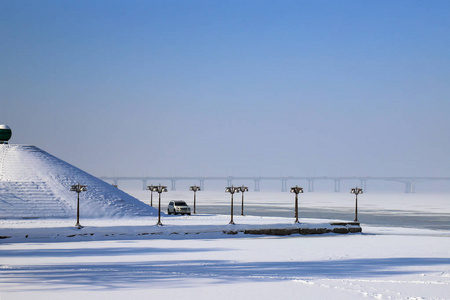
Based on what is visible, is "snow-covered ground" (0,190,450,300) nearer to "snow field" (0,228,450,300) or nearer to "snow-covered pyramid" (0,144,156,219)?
"snow field" (0,228,450,300)

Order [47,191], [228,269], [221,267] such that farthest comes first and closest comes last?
[47,191]
[221,267]
[228,269]

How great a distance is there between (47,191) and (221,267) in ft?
124

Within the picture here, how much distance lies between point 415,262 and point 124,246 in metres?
19.2

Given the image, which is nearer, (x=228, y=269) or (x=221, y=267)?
(x=228, y=269)

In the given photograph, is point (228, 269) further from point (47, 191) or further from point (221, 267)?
point (47, 191)

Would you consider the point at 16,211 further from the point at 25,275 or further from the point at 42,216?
the point at 25,275

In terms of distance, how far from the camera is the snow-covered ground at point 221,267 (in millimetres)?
23469

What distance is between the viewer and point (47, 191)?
6438 cm

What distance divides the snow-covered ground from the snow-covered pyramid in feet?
40.6

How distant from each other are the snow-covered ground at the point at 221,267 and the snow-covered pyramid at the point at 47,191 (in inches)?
487

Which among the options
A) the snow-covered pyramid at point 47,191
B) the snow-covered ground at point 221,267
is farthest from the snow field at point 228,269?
the snow-covered pyramid at point 47,191

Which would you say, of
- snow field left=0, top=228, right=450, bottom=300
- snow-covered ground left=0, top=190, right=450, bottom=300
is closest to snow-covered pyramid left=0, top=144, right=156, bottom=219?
snow-covered ground left=0, top=190, right=450, bottom=300

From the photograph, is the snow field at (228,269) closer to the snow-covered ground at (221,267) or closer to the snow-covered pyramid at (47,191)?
the snow-covered ground at (221,267)

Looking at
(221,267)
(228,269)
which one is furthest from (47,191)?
(228,269)
